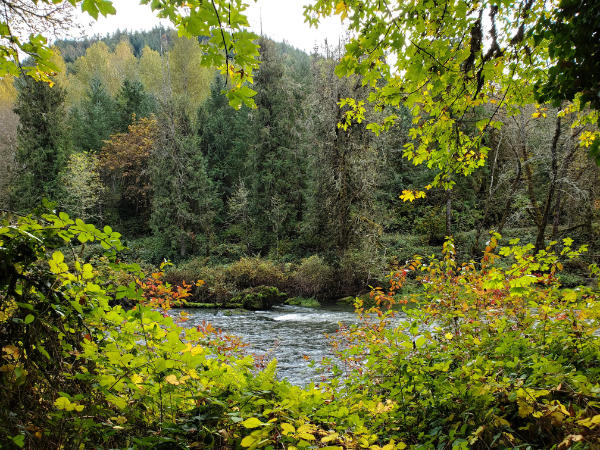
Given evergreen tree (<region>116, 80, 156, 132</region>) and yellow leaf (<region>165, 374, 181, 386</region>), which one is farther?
evergreen tree (<region>116, 80, 156, 132</region>)

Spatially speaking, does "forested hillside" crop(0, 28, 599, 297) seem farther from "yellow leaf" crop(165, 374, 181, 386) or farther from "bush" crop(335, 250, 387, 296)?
"yellow leaf" crop(165, 374, 181, 386)

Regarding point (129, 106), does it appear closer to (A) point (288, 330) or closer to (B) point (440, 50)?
(A) point (288, 330)

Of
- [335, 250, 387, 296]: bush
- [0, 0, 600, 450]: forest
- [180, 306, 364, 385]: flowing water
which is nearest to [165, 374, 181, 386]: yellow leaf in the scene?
[0, 0, 600, 450]: forest

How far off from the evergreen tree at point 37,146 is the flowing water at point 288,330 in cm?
1703

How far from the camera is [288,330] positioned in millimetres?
10211

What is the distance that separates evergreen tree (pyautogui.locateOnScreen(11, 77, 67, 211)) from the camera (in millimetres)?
22688

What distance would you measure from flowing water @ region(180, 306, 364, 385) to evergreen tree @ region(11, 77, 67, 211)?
17.0 m

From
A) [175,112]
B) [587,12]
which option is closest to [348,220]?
[587,12]

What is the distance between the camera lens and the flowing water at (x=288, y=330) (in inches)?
277

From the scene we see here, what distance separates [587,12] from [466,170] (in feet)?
6.96

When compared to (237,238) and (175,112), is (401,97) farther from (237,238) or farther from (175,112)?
(175,112)

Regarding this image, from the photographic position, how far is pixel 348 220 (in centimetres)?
1602

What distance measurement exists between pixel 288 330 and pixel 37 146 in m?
23.1

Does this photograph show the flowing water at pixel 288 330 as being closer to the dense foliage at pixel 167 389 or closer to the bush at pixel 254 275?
the bush at pixel 254 275
